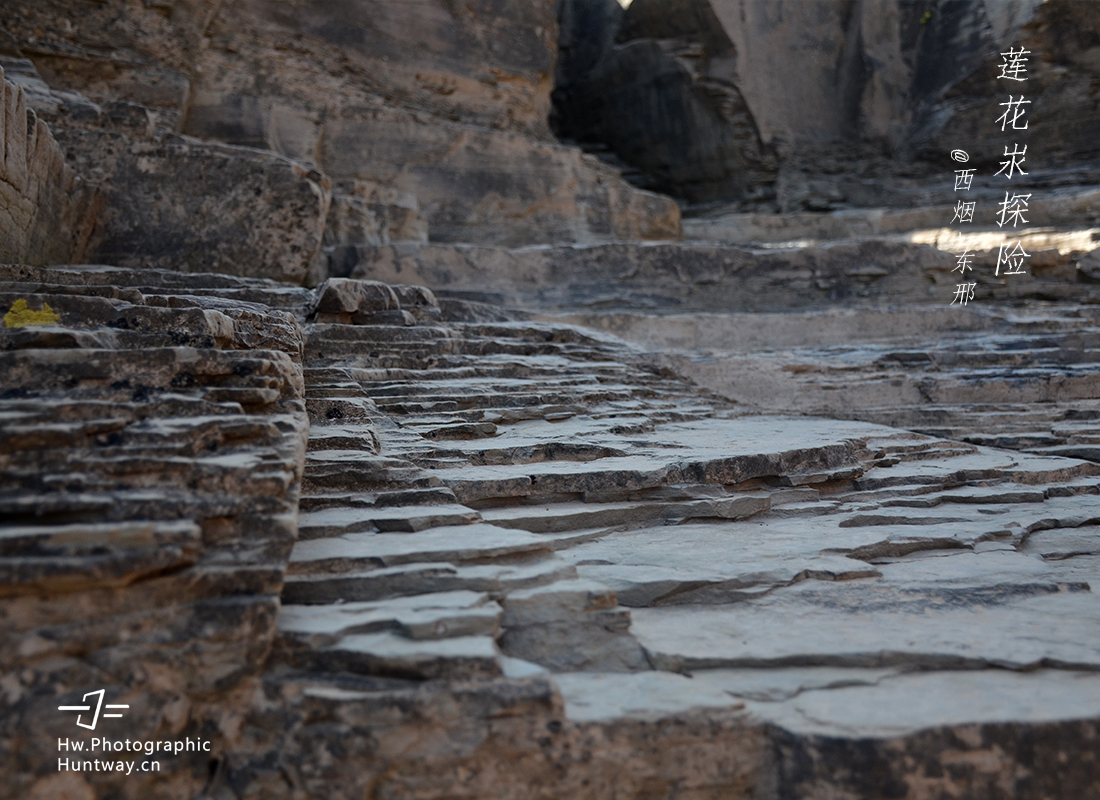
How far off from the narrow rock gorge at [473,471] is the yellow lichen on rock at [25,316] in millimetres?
38

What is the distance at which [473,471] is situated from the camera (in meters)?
3.29

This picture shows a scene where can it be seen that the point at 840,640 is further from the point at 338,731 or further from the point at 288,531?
the point at 288,531

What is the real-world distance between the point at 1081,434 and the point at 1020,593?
2.75 meters

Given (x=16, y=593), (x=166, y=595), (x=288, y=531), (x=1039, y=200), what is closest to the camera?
(x=16, y=593)

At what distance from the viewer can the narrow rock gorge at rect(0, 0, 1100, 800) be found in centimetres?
182

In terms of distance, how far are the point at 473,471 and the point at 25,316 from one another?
177 cm

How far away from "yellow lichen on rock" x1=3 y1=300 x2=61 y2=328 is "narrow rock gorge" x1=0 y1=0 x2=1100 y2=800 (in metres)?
0.04

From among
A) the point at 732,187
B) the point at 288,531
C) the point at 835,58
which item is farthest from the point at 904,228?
the point at 288,531

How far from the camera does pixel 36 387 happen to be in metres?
2.29

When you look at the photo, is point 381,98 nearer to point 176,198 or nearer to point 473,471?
point 176,198

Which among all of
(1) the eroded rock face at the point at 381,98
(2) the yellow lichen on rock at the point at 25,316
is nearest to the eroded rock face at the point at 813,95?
(1) the eroded rock face at the point at 381,98

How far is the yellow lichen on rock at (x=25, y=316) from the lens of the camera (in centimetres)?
267

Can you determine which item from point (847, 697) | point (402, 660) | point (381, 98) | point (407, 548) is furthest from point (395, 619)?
point (381, 98)

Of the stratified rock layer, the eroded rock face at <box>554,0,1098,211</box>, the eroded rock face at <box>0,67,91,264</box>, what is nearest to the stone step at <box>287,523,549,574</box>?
the stratified rock layer
